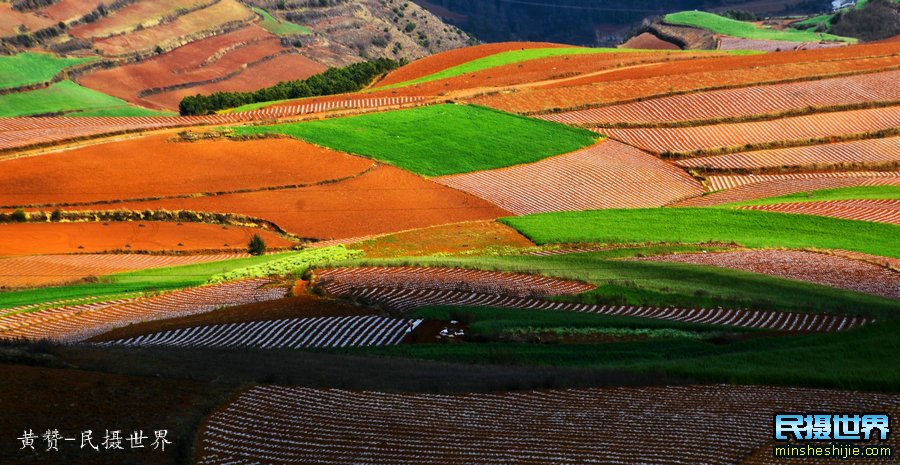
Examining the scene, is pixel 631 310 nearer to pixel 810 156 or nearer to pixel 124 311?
pixel 124 311

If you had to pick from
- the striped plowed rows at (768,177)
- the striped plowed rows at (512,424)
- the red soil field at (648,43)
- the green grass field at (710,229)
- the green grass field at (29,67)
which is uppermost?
the green grass field at (29,67)

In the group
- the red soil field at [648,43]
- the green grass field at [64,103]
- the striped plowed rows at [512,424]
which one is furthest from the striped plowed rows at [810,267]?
the red soil field at [648,43]

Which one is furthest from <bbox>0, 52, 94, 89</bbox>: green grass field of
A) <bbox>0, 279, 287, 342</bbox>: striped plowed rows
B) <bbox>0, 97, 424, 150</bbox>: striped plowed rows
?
<bbox>0, 279, 287, 342</bbox>: striped plowed rows

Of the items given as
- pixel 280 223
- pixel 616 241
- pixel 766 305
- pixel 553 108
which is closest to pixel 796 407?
pixel 766 305

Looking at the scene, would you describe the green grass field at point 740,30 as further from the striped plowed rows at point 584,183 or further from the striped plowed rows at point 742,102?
the striped plowed rows at point 584,183

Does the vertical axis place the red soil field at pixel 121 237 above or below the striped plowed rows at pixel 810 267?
above

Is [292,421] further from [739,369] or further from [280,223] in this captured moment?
[280,223]
